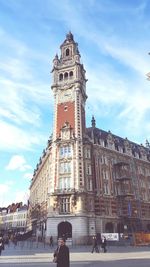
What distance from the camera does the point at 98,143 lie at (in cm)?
6631

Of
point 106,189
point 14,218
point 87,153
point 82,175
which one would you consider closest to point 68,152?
point 87,153

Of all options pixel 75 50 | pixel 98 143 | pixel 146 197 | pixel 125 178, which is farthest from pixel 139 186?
pixel 75 50

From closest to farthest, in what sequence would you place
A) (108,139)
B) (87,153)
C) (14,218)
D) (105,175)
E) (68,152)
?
(68,152) → (87,153) → (105,175) → (108,139) → (14,218)

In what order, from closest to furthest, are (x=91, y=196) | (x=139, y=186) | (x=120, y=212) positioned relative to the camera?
1. (x=91, y=196)
2. (x=120, y=212)
3. (x=139, y=186)

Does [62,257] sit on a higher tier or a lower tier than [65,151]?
lower

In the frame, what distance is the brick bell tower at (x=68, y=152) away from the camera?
2085 inches

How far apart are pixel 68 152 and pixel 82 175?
19.0 feet

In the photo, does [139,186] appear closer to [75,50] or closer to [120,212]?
[120,212]

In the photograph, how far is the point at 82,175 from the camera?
55.9m

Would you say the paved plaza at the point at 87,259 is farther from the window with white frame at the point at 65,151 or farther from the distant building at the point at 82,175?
the window with white frame at the point at 65,151

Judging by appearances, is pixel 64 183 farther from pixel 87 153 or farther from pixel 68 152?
pixel 87 153

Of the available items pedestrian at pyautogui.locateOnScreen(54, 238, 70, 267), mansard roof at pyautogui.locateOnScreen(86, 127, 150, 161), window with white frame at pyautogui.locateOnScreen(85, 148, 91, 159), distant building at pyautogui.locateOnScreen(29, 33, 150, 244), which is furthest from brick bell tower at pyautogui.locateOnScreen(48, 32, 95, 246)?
pedestrian at pyautogui.locateOnScreen(54, 238, 70, 267)

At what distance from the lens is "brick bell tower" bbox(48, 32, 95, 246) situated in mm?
52969

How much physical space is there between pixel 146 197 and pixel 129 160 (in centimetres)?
1022
